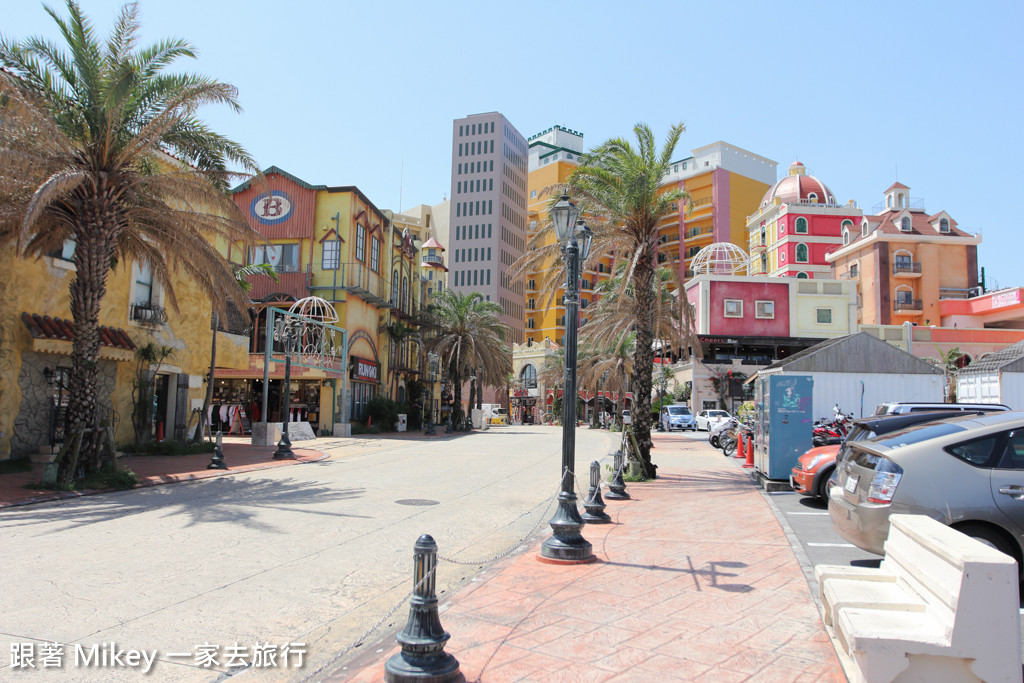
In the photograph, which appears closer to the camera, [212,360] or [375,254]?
[212,360]

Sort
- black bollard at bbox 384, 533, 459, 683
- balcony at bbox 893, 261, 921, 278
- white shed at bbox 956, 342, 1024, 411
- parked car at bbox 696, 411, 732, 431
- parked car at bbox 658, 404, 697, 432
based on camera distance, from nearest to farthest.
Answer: black bollard at bbox 384, 533, 459, 683
white shed at bbox 956, 342, 1024, 411
parked car at bbox 696, 411, 732, 431
parked car at bbox 658, 404, 697, 432
balcony at bbox 893, 261, 921, 278

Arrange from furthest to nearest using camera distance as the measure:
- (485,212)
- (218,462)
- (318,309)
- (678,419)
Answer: (485,212), (678,419), (318,309), (218,462)

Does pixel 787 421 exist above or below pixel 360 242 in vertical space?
below

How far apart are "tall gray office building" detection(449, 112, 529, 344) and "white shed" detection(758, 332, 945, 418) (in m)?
81.5

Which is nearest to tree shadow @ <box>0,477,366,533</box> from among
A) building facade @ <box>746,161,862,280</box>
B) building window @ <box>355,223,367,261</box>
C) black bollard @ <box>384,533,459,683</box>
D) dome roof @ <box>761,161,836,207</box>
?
black bollard @ <box>384,533,459,683</box>

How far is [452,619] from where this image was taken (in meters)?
5.39

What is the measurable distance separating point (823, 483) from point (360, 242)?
30104mm

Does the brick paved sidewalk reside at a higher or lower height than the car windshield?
lower

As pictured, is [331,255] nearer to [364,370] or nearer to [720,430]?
[364,370]

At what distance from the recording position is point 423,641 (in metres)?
4.00

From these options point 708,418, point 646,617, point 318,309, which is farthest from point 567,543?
point 708,418

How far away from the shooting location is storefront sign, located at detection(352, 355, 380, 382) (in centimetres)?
3594

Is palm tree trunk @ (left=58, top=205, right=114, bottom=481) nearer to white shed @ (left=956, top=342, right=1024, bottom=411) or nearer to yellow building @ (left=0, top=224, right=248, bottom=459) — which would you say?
yellow building @ (left=0, top=224, right=248, bottom=459)

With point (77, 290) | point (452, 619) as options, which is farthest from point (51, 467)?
point (452, 619)
